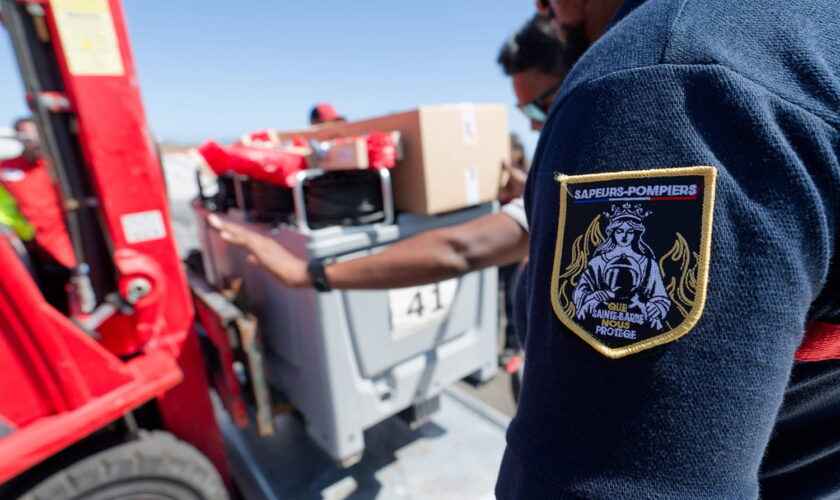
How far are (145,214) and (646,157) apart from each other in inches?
70.3

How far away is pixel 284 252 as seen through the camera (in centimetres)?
170

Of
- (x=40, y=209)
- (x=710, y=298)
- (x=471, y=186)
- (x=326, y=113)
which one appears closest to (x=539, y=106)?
(x=471, y=186)

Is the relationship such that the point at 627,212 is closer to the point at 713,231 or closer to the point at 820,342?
the point at 713,231

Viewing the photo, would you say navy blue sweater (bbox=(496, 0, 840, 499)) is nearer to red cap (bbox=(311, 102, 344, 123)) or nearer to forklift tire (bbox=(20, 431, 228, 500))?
forklift tire (bbox=(20, 431, 228, 500))

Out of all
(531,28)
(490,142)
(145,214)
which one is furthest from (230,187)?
(531,28)

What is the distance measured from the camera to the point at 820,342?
1.68 feet

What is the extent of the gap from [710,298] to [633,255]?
0.08 m

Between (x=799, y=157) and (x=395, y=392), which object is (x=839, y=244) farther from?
(x=395, y=392)

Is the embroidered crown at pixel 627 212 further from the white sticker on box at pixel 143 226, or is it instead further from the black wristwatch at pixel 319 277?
the white sticker on box at pixel 143 226

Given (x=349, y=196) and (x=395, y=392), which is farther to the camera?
(x=395, y=392)

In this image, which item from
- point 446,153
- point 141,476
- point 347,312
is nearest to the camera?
point 141,476

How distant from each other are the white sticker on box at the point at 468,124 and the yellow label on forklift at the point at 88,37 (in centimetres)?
136

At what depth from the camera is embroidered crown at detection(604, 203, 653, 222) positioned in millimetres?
434

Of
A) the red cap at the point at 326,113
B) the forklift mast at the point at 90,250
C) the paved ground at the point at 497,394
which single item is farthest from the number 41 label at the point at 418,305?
the red cap at the point at 326,113
